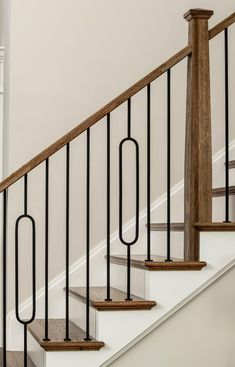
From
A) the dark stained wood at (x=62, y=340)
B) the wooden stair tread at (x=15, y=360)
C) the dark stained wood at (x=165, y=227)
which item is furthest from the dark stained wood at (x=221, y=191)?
the wooden stair tread at (x=15, y=360)

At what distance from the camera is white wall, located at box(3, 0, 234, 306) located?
4.95 metres

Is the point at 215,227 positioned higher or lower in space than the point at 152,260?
higher

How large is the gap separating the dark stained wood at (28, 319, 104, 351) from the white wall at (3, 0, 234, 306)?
0.66 metres

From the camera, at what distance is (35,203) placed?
16.1 feet

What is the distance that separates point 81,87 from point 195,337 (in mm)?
1938

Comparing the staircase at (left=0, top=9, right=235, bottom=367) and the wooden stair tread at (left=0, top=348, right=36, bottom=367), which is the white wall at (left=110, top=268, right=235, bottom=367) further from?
the wooden stair tread at (left=0, top=348, right=36, bottom=367)

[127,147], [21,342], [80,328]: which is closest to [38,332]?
[80,328]

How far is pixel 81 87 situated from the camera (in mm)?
5039

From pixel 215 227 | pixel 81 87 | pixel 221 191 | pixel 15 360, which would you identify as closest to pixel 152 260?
pixel 215 227

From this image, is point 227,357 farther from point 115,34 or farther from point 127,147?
point 115,34

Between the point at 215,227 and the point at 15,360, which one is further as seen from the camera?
the point at 15,360

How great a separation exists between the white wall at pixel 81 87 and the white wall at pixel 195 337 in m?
1.28

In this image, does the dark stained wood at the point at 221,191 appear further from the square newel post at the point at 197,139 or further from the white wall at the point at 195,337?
the white wall at the point at 195,337

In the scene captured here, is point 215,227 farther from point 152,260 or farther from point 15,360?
point 15,360
